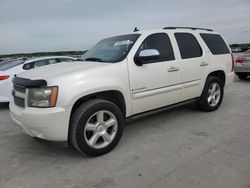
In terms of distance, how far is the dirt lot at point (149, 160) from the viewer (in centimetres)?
267

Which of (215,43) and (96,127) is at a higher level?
(215,43)

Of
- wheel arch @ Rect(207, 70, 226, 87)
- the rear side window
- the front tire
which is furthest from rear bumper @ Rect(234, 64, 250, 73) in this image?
the front tire

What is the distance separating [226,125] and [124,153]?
2.15 m

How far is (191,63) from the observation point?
4512 millimetres

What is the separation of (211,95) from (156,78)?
194cm

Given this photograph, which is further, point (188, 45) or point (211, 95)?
point (211, 95)

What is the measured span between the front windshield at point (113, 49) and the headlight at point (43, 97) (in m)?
1.12

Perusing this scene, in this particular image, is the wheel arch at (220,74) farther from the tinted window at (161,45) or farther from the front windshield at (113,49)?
the front windshield at (113,49)

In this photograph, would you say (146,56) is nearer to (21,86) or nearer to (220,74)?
(21,86)

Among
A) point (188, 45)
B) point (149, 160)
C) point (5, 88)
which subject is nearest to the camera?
point (149, 160)

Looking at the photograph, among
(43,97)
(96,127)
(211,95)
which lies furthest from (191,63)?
(43,97)

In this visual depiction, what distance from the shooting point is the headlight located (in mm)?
2920

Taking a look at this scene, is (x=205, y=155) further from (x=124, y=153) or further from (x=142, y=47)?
(x=142, y=47)

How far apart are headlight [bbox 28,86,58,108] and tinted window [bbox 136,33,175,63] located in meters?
1.73
